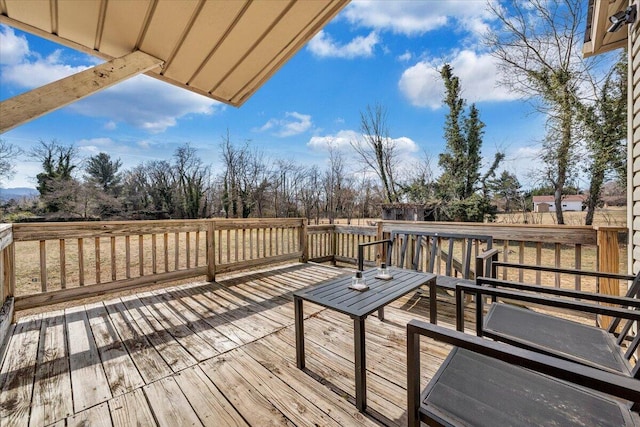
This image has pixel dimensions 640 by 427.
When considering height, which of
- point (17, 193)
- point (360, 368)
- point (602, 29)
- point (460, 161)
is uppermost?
point (460, 161)

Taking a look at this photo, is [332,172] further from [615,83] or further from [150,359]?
[150,359]

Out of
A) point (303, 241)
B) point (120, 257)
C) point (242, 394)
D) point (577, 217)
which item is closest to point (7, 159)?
point (120, 257)

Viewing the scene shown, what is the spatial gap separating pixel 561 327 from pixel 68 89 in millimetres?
3380

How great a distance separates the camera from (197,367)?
1.93 metres

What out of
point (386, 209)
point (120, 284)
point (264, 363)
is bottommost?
point (264, 363)

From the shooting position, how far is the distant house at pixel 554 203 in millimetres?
8820

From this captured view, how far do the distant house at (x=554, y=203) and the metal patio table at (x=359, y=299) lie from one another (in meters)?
10.0

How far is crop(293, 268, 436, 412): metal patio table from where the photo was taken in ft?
4.98

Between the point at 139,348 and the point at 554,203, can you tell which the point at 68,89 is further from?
the point at 554,203

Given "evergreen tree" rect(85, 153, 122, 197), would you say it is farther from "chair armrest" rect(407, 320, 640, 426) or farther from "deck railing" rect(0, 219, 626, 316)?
"chair armrest" rect(407, 320, 640, 426)

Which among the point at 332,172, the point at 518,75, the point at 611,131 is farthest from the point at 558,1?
the point at 332,172

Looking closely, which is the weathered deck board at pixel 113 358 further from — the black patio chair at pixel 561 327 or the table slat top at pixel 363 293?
the black patio chair at pixel 561 327

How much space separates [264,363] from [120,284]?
244 centimetres

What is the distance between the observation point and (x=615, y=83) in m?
7.38
